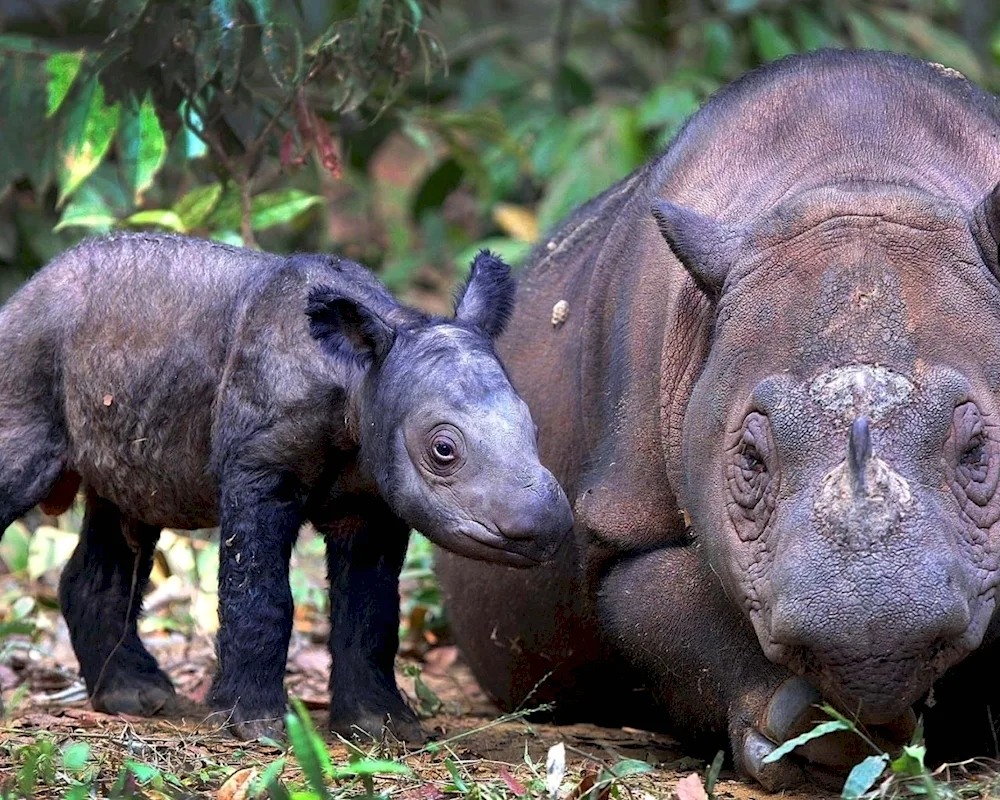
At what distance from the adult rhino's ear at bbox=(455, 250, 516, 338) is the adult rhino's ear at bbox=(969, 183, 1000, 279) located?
1.36 metres

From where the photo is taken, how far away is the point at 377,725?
16.3 ft

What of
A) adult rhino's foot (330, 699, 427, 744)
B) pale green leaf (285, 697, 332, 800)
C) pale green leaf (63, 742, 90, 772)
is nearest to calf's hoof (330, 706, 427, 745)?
adult rhino's foot (330, 699, 427, 744)

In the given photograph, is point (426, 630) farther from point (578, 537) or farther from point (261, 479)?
point (261, 479)

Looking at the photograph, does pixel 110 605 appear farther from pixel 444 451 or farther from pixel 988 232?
pixel 988 232

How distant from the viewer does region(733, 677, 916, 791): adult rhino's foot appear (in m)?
4.23

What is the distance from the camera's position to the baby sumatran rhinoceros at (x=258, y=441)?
4.45 meters

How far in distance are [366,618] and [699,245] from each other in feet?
4.98

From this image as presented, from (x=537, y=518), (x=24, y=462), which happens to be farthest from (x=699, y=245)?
(x=24, y=462)

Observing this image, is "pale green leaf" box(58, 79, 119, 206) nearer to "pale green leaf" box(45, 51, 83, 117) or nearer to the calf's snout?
"pale green leaf" box(45, 51, 83, 117)

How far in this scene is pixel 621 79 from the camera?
42.0ft

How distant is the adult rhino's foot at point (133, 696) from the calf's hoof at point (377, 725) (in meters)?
0.77

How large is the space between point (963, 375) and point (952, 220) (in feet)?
1.78

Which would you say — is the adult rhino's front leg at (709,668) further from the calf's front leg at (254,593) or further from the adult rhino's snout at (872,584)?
the calf's front leg at (254,593)

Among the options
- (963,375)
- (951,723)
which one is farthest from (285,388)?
(951,723)
